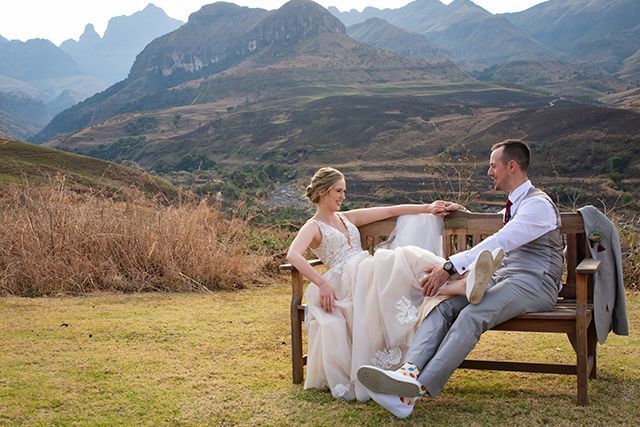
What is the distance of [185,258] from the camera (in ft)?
25.0

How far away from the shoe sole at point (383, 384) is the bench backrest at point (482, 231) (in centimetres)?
132

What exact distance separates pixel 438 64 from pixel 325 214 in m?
129

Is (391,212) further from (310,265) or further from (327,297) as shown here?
(327,297)

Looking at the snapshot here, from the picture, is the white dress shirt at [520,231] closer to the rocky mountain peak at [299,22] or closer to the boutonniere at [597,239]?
the boutonniere at [597,239]

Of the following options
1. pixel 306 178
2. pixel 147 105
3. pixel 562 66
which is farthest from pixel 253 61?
pixel 306 178

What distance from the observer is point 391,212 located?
4488mm

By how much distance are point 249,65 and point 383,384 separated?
148955 mm

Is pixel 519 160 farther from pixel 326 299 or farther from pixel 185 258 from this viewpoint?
pixel 185 258

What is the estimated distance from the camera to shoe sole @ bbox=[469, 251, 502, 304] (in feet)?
10.9

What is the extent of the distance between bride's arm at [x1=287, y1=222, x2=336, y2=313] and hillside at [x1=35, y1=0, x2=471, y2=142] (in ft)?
327

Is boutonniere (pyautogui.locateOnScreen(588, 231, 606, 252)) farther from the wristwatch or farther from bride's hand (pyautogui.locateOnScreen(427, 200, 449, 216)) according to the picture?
bride's hand (pyautogui.locateOnScreen(427, 200, 449, 216))

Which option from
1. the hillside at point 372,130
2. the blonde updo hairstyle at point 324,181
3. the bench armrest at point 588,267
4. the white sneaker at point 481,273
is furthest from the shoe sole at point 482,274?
the hillside at point 372,130

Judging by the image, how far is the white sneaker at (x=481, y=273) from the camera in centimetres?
332

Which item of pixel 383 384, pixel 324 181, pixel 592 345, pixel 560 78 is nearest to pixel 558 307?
pixel 592 345
